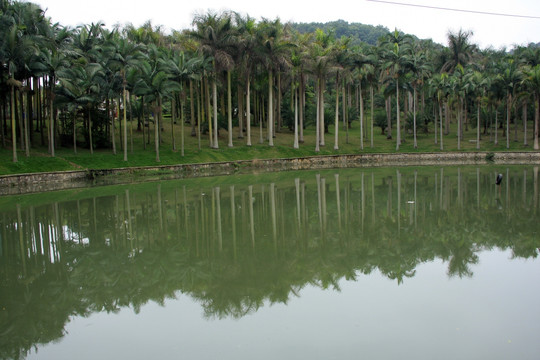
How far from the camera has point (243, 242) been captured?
41.4 feet

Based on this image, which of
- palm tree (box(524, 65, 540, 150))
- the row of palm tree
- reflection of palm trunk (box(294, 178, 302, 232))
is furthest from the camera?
palm tree (box(524, 65, 540, 150))

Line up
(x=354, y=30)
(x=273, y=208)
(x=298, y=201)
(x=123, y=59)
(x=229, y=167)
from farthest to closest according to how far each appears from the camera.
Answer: (x=354, y=30) → (x=229, y=167) → (x=123, y=59) → (x=298, y=201) → (x=273, y=208)

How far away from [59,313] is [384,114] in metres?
57.4

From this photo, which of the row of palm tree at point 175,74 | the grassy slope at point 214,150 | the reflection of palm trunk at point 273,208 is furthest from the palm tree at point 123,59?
the reflection of palm trunk at point 273,208

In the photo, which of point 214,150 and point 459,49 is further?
point 459,49

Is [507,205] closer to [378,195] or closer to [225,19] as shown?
[378,195]

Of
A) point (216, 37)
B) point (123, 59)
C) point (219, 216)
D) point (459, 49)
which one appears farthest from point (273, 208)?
point (459, 49)

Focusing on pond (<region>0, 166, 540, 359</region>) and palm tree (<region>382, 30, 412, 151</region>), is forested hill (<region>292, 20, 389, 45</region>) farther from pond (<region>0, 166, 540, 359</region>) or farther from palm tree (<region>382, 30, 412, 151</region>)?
pond (<region>0, 166, 540, 359</region>)

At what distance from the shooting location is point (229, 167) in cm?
3803

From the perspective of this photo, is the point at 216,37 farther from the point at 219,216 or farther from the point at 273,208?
the point at 219,216

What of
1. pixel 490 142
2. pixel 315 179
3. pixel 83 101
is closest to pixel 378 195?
pixel 315 179

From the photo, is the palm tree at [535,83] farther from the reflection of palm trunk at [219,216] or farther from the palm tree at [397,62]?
the reflection of palm trunk at [219,216]

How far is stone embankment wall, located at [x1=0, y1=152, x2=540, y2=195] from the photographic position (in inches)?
1152

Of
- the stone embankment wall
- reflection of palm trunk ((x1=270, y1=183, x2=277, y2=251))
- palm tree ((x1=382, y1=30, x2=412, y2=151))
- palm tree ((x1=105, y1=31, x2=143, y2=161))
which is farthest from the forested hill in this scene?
reflection of palm trunk ((x1=270, y1=183, x2=277, y2=251))
